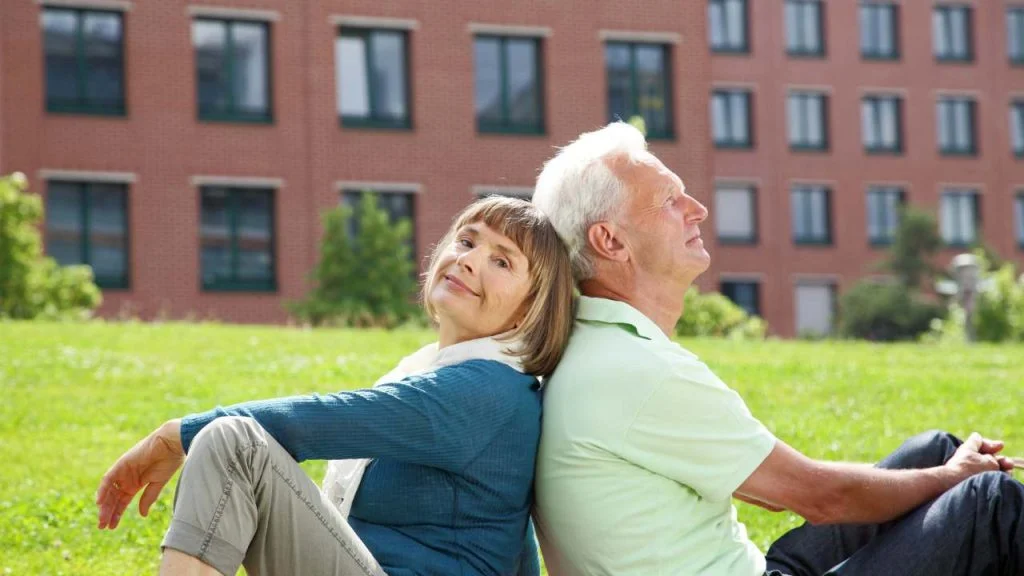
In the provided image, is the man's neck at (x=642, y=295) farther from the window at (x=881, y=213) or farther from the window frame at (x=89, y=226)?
the window at (x=881, y=213)

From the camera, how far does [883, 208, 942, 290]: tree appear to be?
42.7 m

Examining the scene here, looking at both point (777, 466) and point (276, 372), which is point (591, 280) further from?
point (276, 372)

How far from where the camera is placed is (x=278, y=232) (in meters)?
30.0

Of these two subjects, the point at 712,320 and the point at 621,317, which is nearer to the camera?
the point at 621,317

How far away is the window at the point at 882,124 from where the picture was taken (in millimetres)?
46125

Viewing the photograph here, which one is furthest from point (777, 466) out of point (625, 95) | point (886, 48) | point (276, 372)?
point (886, 48)

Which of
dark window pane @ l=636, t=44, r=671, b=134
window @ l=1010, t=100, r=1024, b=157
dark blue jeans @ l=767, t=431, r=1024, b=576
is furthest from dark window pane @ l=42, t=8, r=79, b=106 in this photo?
window @ l=1010, t=100, r=1024, b=157

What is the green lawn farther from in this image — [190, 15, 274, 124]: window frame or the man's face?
[190, 15, 274, 124]: window frame

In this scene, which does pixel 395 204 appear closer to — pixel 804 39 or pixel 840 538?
pixel 804 39

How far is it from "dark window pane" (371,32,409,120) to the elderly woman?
2756cm

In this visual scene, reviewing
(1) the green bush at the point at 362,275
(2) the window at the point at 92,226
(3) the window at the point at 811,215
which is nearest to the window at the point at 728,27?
(3) the window at the point at 811,215

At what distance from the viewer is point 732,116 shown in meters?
45.2

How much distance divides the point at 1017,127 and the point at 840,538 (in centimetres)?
4667

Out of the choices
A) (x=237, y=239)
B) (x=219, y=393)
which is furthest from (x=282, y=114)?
(x=219, y=393)
